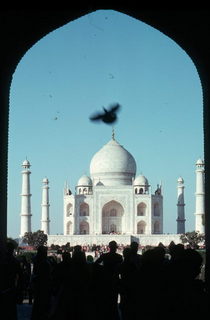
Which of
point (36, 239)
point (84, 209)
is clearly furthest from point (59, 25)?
point (84, 209)

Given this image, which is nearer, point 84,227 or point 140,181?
point 84,227

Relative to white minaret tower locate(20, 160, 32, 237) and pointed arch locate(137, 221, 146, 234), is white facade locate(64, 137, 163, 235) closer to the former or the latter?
pointed arch locate(137, 221, 146, 234)

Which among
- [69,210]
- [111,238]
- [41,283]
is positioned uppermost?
[69,210]

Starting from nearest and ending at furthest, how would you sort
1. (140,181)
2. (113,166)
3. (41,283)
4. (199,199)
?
(41,283) < (199,199) < (140,181) < (113,166)

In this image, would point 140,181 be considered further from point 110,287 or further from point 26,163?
point 110,287

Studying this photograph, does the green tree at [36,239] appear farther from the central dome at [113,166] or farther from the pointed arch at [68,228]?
the central dome at [113,166]
